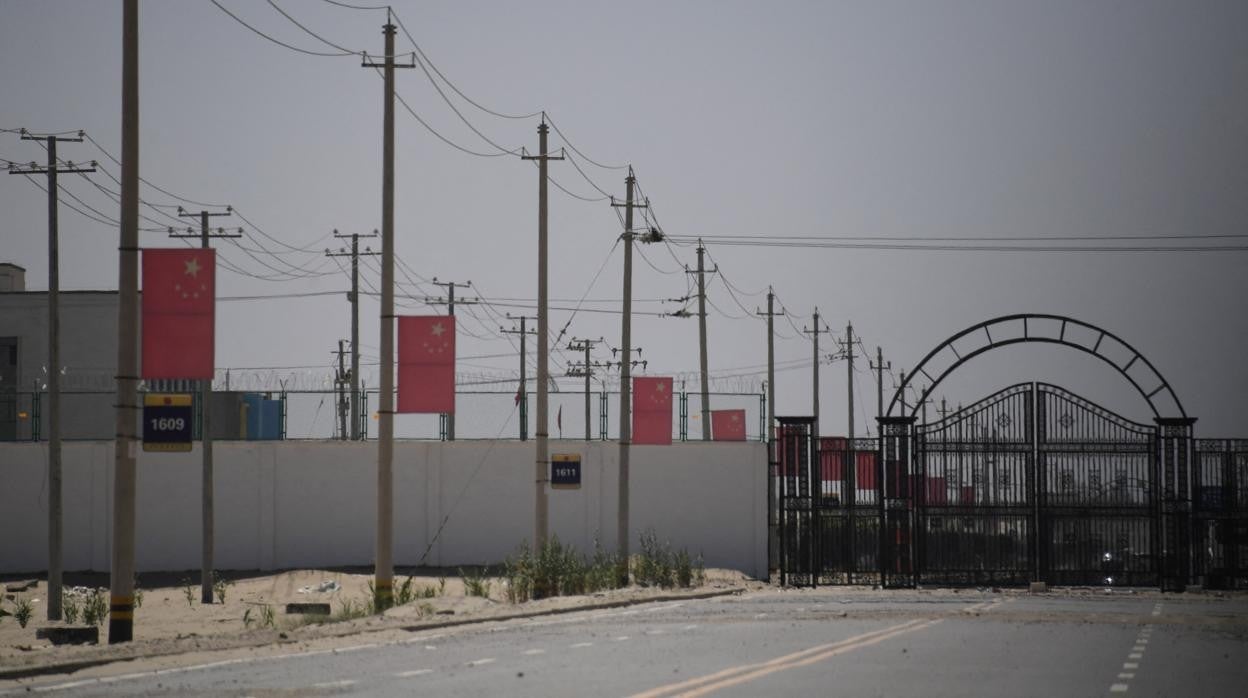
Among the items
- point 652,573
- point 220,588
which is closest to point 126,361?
point 652,573

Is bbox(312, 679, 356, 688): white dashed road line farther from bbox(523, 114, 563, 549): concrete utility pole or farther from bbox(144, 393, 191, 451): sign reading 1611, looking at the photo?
bbox(523, 114, 563, 549): concrete utility pole

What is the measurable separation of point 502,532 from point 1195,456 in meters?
21.7

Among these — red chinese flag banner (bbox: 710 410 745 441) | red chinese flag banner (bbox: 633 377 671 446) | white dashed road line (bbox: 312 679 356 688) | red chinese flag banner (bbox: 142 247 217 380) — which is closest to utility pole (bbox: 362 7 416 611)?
red chinese flag banner (bbox: 142 247 217 380)

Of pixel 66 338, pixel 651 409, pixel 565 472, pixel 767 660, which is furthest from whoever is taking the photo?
pixel 66 338

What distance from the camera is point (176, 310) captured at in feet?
74.7

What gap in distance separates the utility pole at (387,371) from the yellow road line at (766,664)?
8.91m

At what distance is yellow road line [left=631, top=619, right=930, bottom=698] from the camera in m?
14.7

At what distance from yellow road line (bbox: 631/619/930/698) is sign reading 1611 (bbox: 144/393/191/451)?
869 cm

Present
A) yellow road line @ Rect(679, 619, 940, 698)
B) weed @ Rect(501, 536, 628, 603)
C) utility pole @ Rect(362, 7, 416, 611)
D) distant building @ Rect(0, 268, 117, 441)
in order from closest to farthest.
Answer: yellow road line @ Rect(679, 619, 940, 698) → utility pole @ Rect(362, 7, 416, 611) → weed @ Rect(501, 536, 628, 603) → distant building @ Rect(0, 268, 117, 441)

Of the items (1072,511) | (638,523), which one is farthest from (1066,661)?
(638,523)

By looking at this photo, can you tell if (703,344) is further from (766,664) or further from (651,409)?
(766,664)

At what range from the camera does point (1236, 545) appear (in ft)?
120

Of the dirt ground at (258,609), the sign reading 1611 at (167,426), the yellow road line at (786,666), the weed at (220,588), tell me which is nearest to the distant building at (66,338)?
the dirt ground at (258,609)

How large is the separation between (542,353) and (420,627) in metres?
13.6
